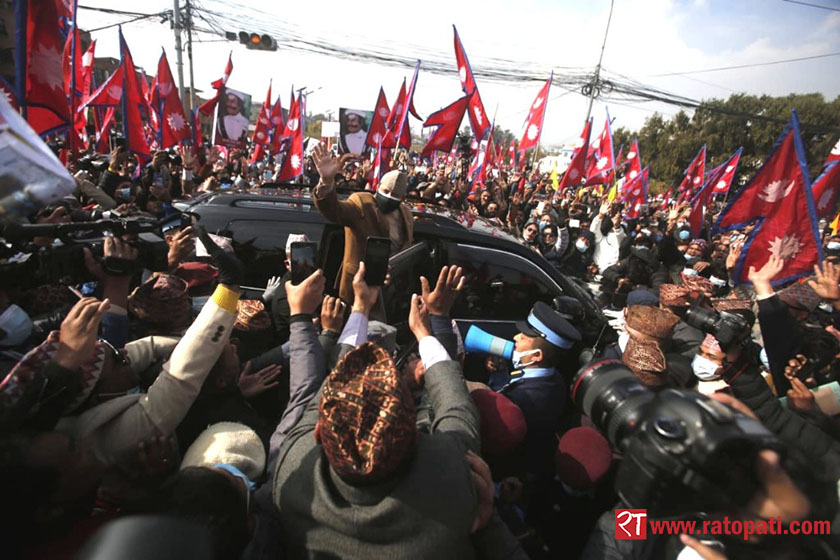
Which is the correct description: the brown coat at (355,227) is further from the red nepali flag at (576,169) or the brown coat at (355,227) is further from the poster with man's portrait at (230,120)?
the poster with man's portrait at (230,120)

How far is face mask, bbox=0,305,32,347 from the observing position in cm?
181

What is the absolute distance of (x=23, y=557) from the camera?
2.91ft

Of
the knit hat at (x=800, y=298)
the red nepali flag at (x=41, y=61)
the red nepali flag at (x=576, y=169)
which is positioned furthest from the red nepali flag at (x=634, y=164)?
the red nepali flag at (x=41, y=61)

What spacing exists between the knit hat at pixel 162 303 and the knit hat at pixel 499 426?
59.4 inches

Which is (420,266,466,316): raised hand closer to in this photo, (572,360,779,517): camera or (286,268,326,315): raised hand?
(286,268,326,315): raised hand

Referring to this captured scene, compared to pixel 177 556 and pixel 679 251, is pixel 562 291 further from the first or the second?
pixel 679 251

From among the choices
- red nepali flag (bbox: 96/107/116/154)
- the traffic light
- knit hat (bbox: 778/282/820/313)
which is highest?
the traffic light

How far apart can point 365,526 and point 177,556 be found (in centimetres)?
44

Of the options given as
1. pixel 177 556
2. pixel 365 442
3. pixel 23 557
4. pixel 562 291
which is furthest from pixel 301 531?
pixel 562 291

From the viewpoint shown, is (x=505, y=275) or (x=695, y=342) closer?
(x=695, y=342)

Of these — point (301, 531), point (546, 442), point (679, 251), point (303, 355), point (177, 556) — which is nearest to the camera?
point (177, 556)

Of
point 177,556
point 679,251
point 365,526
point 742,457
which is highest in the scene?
point 742,457

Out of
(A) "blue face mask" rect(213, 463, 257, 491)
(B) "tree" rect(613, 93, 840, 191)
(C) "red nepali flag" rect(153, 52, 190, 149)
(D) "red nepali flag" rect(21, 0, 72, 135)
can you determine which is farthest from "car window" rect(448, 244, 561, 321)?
(B) "tree" rect(613, 93, 840, 191)

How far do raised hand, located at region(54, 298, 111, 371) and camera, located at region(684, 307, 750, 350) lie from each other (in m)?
2.73
